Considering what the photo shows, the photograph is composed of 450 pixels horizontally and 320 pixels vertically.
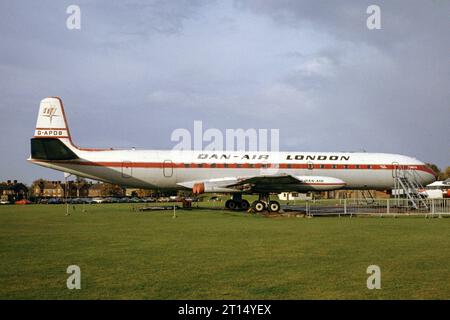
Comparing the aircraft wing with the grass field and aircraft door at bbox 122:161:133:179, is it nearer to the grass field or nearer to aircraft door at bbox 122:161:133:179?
aircraft door at bbox 122:161:133:179

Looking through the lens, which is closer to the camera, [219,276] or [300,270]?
[219,276]

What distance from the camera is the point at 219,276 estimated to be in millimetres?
7738

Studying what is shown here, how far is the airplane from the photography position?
91.8 feet

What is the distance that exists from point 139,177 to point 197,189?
13.6 ft

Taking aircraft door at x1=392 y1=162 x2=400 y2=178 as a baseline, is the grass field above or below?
below

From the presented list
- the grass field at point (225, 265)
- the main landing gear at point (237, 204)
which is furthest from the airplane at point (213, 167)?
the grass field at point (225, 265)

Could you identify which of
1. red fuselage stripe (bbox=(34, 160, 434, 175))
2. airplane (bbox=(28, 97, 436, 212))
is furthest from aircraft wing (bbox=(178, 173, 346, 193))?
red fuselage stripe (bbox=(34, 160, 434, 175))

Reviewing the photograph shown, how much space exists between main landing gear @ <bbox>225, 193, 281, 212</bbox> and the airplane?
7 centimetres

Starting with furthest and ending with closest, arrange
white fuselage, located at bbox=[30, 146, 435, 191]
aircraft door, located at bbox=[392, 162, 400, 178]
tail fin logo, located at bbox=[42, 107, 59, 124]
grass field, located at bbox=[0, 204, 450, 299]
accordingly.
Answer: aircraft door, located at bbox=[392, 162, 400, 178] → white fuselage, located at bbox=[30, 146, 435, 191] → tail fin logo, located at bbox=[42, 107, 59, 124] → grass field, located at bbox=[0, 204, 450, 299]

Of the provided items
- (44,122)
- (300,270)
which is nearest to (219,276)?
(300,270)

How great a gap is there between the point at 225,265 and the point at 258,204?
1948cm

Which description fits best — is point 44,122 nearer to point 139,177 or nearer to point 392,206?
point 139,177

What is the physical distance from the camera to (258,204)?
92.5 feet

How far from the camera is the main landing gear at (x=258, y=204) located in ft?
92.5
